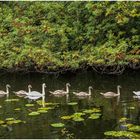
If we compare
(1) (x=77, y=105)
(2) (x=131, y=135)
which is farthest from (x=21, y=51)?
(2) (x=131, y=135)

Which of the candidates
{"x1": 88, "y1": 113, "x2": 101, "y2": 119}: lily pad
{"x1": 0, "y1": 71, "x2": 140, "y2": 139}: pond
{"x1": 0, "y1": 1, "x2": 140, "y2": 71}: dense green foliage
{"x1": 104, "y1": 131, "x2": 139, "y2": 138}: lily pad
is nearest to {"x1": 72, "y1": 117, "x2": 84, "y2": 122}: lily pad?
{"x1": 0, "y1": 71, "x2": 140, "y2": 139}: pond

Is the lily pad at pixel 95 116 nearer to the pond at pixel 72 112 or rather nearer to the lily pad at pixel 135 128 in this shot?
the pond at pixel 72 112

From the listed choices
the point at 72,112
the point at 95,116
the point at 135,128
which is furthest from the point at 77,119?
the point at 135,128

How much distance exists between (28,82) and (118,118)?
8686mm

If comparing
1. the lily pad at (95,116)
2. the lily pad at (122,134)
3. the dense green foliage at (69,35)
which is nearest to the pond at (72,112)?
the lily pad at (95,116)

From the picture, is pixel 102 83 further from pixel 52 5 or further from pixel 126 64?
pixel 52 5

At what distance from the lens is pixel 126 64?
931 inches

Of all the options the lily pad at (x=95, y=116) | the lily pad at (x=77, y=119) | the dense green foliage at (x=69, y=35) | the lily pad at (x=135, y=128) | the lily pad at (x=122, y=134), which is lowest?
the lily pad at (x=122, y=134)

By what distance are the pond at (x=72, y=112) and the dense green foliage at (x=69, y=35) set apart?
4.46 feet

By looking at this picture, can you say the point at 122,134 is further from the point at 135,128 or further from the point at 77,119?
the point at 77,119

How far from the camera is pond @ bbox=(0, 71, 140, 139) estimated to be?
1563cm

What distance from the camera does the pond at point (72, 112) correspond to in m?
15.6

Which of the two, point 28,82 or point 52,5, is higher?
point 52,5

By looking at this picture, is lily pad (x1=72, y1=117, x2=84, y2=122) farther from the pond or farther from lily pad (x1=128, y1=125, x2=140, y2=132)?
lily pad (x1=128, y1=125, x2=140, y2=132)
